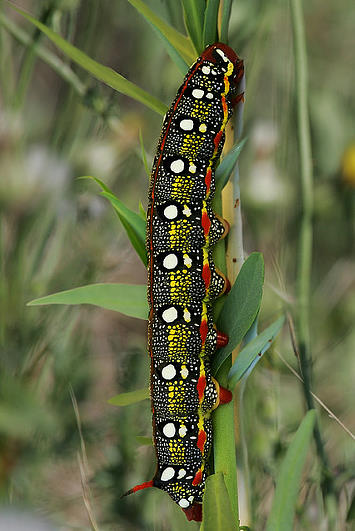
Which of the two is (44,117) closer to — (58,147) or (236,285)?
(58,147)

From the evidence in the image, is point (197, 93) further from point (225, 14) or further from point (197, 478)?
point (197, 478)

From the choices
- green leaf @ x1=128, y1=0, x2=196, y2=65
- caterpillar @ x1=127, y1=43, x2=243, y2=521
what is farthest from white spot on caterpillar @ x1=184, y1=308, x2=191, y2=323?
green leaf @ x1=128, y1=0, x2=196, y2=65

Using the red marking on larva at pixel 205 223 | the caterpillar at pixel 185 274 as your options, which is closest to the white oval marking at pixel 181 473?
the caterpillar at pixel 185 274

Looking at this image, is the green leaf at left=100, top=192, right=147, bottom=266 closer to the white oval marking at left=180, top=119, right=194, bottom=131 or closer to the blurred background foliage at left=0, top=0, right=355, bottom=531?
the white oval marking at left=180, top=119, right=194, bottom=131

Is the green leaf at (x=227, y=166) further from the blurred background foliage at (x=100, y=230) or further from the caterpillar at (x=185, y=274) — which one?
the blurred background foliage at (x=100, y=230)

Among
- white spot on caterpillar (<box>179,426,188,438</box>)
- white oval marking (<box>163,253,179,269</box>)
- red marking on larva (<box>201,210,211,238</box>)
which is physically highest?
red marking on larva (<box>201,210,211,238</box>)

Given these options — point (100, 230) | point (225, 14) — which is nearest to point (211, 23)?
point (225, 14)

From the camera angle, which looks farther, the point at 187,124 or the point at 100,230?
the point at 100,230
